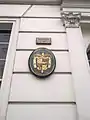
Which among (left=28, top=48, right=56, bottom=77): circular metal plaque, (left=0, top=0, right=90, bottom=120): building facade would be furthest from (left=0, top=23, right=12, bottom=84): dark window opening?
(left=28, top=48, right=56, bottom=77): circular metal plaque

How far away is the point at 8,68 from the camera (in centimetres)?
345

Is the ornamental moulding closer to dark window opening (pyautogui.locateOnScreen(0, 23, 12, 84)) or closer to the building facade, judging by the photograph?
the building facade

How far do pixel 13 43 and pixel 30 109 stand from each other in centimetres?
136

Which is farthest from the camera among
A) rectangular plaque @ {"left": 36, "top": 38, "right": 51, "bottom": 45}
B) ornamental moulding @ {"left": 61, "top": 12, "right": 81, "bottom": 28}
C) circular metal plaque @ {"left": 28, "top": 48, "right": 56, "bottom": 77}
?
ornamental moulding @ {"left": 61, "top": 12, "right": 81, "bottom": 28}

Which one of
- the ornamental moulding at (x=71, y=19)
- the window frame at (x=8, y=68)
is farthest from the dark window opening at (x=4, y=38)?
the ornamental moulding at (x=71, y=19)

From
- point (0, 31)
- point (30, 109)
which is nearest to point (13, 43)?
point (0, 31)

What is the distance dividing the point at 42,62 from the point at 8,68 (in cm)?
58

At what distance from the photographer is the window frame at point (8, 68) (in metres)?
3.03

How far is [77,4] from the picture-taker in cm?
445

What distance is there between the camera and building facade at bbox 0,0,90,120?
3.02 meters

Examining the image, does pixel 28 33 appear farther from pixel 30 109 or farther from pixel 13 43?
pixel 30 109

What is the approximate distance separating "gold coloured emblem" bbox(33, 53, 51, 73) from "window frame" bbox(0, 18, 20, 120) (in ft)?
1.34

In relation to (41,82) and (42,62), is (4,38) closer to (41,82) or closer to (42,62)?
(42,62)

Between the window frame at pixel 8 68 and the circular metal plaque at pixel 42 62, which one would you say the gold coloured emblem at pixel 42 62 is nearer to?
the circular metal plaque at pixel 42 62
